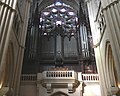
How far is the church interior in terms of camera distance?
33.7 feet

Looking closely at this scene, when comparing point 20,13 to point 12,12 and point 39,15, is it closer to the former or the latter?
point 12,12

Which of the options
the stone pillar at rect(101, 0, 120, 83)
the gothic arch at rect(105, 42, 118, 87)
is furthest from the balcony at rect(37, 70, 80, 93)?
the stone pillar at rect(101, 0, 120, 83)

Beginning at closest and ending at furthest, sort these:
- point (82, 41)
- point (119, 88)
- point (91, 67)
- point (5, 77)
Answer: point (119, 88)
point (5, 77)
point (91, 67)
point (82, 41)

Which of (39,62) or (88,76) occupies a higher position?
(39,62)

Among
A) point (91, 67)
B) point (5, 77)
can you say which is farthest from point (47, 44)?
point (5, 77)

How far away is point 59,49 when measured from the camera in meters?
17.9

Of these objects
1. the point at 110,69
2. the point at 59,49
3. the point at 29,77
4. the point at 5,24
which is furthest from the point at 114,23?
the point at 59,49

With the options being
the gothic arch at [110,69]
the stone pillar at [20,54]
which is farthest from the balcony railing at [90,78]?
the stone pillar at [20,54]

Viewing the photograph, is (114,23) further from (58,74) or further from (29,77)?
(29,77)

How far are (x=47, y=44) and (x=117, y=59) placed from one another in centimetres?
997

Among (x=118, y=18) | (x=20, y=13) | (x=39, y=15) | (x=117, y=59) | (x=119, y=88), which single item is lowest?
(x=119, y=88)

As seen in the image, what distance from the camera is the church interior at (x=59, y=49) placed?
1027cm

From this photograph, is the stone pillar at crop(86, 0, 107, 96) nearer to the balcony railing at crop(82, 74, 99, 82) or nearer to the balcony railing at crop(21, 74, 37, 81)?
the balcony railing at crop(82, 74, 99, 82)

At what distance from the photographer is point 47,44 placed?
18500 millimetres
